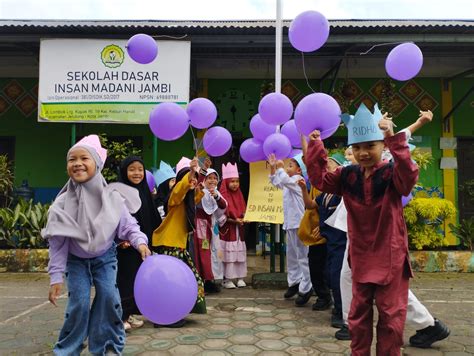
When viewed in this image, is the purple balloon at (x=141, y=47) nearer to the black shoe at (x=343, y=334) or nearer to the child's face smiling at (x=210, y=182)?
the child's face smiling at (x=210, y=182)

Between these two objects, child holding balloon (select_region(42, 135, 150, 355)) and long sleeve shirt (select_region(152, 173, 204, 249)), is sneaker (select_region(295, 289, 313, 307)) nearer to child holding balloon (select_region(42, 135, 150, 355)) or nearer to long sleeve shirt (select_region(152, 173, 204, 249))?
long sleeve shirt (select_region(152, 173, 204, 249))

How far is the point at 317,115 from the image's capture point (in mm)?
3076

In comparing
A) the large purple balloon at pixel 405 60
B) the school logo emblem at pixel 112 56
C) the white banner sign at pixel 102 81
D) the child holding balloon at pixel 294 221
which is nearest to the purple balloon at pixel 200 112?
the child holding balloon at pixel 294 221

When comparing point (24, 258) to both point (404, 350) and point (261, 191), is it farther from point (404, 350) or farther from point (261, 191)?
point (404, 350)

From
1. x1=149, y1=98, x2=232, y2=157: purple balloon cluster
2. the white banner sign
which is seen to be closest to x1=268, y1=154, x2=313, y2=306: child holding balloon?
x1=149, y1=98, x2=232, y2=157: purple balloon cluster

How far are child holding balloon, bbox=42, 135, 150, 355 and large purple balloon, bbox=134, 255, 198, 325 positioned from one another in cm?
21

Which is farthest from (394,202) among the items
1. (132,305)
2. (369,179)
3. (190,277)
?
(132,305)

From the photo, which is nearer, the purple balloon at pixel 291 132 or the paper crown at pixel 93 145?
the paper crown at pixel 93 145

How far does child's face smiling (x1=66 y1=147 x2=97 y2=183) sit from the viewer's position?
267 centimetres

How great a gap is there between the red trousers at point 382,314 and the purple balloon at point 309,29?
243cm

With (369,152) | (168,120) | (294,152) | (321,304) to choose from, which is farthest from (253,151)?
(369,152)

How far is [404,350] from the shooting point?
3221mm

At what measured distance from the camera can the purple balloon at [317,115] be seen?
308cm

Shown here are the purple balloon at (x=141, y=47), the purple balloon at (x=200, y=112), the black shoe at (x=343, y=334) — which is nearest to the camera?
the black shoe at (x=343, y=334)
